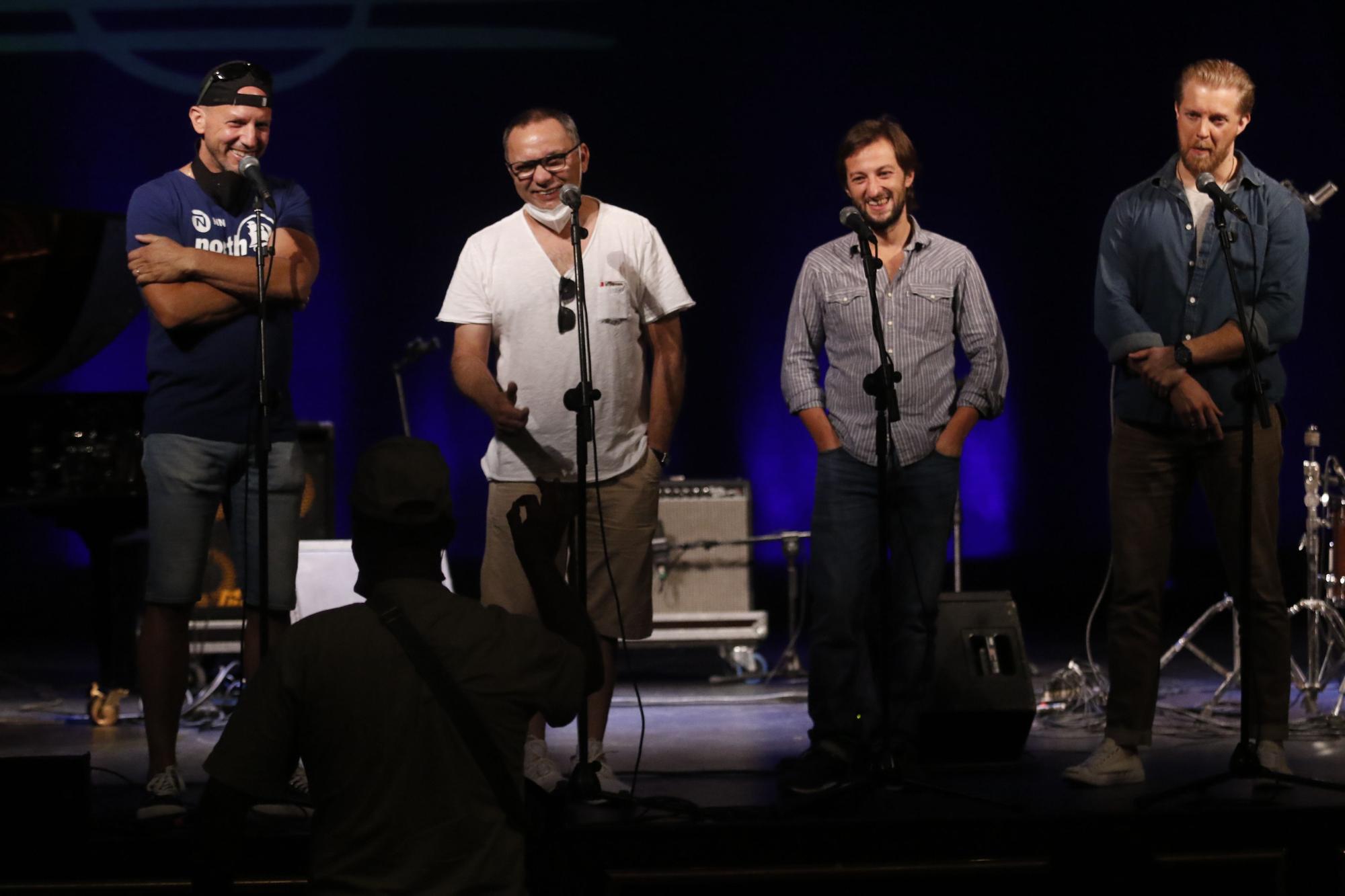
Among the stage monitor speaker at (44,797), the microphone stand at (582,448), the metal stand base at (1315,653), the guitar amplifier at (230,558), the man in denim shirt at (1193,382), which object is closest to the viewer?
the stage monitor speaker at (44,797)

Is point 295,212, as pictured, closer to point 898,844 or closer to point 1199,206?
point 898,844

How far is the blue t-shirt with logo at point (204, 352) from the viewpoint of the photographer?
3.80 meters

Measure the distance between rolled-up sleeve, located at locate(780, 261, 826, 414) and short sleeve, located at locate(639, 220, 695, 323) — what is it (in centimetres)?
36

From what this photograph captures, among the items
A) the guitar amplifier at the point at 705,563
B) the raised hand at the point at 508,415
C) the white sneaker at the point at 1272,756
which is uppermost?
the raised hand at the point at 508,415

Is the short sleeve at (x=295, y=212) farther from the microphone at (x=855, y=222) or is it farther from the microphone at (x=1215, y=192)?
the microphone at (x=1215, y=192)

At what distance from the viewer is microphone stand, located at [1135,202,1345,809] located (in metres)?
3.63

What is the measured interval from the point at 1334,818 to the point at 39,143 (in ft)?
23.2

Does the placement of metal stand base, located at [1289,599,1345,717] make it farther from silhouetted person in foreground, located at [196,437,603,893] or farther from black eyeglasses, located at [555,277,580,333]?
silhouetted person in foreground, located at [196,437,603,893]

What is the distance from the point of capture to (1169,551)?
4.03 metres

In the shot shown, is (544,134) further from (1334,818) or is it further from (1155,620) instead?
(1334,818)

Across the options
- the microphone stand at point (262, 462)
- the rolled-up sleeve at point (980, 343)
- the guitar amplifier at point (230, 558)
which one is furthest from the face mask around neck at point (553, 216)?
the guitar amplifier at point (230, 558)

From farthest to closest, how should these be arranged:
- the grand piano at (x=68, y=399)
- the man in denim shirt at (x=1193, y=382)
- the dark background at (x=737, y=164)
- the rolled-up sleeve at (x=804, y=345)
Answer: the dark background at (x=737, y=164) < the grand piano at (x=68, y=399) < the rolled-up sleeve at (x=804, y=345) < the man in denim shirt at (x=1193, y=382)

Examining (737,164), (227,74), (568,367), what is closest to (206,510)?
(568,367)

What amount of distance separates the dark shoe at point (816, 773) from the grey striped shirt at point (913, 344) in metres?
0.78
